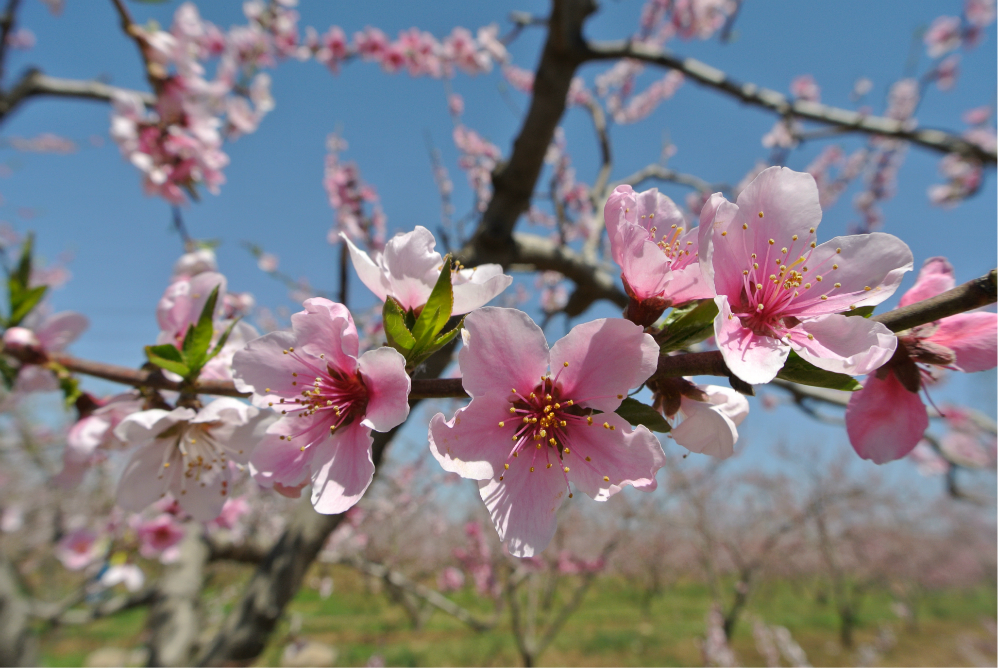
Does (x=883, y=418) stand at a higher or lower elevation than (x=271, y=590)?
higher

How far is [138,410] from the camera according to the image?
1.03 metres

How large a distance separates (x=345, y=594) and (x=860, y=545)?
19937 mm

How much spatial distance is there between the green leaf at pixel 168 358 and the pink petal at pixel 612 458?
74cm

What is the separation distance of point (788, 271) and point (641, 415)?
0.35 m

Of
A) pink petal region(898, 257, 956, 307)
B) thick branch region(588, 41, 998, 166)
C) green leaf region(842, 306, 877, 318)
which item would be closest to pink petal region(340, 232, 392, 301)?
green leaf region(842, 306, 877, 318)

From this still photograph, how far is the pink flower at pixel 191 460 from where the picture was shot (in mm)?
951

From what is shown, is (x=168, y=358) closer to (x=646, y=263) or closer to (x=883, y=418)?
(x=646, y=263)

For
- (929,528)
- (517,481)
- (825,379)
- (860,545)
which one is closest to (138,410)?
(517,481)

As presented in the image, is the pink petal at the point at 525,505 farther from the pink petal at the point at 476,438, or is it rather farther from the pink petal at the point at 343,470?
the pink petal at the point at 343,470

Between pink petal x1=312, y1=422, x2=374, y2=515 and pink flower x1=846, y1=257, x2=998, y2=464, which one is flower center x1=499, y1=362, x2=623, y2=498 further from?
pink flower x1=846, y1=257, x2=998, y2=464

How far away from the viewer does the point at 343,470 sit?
798 mm

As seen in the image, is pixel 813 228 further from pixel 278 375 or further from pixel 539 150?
pixel 539 150

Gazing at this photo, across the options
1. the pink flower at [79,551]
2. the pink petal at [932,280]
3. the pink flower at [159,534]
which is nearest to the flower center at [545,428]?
the pink petal at [932,280]

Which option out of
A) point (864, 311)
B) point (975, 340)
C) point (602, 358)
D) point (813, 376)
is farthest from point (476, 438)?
point (975, 340)
